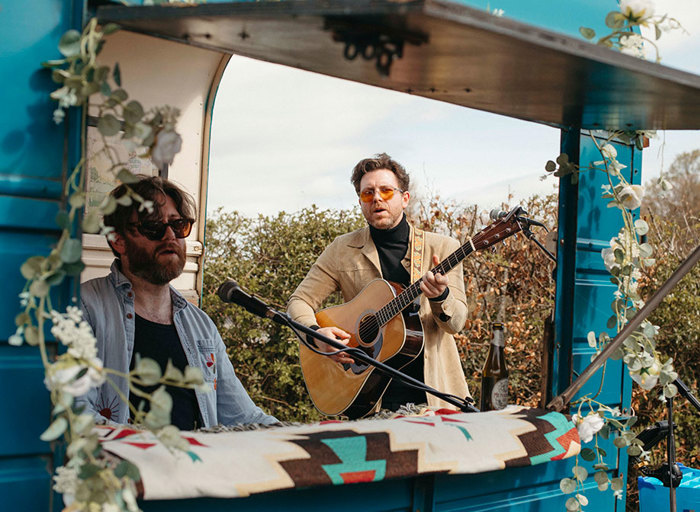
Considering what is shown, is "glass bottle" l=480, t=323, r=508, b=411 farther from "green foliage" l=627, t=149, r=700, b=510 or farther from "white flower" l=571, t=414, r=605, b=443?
"green foliage" l=627, t=149, r=700, b=510

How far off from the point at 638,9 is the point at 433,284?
1654 mm

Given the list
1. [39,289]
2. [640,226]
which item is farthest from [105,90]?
[640,226]

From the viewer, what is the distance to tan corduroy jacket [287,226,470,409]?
13.1 ft

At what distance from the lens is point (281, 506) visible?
1.96 meters

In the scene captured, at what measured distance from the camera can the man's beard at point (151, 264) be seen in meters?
3.26

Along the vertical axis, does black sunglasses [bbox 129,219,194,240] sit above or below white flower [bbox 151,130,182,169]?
below

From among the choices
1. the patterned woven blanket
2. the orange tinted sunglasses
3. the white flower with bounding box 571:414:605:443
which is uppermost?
the orange tinted sunglasses

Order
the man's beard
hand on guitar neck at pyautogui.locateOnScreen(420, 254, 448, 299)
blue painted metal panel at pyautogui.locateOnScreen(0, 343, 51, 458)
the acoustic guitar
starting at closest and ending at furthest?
blue painted metal panel at pyautogui.locateOnScreen(0, 343, 51, 458) < the man's beard < hand on guitar neck at pyautogui.locateOnScreen(420, 254, 448, 299) < the acoustic guitar

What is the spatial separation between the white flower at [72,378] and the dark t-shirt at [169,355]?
4.78 ft

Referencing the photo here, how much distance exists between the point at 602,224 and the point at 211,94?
2371mm

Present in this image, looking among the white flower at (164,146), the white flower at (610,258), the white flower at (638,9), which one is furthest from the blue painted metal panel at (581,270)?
the white flower at (164,146)

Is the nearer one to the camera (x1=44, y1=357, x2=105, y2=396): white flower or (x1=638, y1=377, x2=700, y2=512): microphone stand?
(x1=44, y1=357, x2=105, y2=396): white flower

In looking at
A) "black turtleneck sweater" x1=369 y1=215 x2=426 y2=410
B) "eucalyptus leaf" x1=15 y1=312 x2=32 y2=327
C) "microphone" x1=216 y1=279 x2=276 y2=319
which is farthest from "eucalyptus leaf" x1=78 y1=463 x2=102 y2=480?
"black turtleneck sweater" x1=369 y1=215 x2=426 y2=410

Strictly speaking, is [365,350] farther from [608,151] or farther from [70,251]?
[70,251]
